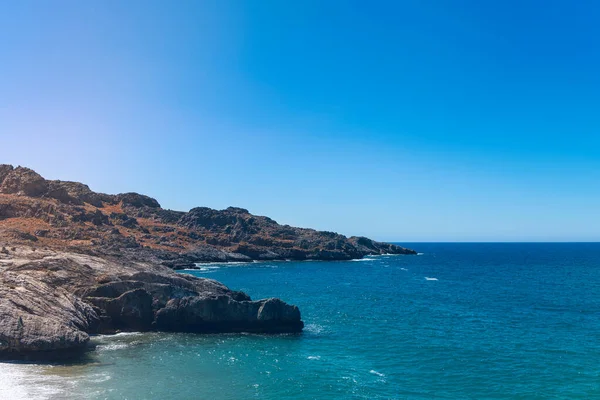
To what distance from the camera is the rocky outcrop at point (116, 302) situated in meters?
42.8

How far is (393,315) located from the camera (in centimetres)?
6650

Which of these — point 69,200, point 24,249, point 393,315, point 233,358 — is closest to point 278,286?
point 393,315

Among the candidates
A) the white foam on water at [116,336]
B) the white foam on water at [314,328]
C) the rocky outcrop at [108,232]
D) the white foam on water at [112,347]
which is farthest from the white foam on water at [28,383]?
the rocky outcrop at [108,232]

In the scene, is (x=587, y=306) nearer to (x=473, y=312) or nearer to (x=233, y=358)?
(x=473, y=312)

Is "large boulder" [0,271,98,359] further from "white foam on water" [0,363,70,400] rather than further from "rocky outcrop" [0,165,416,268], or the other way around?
"rocky outcrop" [0,165,416,268]

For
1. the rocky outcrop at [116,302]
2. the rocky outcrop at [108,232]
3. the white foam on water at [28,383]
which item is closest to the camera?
A: the white foam on water at [28,383]

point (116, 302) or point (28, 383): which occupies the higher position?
point (116, 302)

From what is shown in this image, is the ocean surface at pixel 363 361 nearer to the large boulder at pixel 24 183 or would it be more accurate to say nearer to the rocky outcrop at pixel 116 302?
the rocky outcrop at pixel 116 302

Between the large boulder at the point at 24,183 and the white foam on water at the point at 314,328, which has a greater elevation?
the large boulder at the point at 24,183

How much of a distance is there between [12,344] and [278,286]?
66.1m

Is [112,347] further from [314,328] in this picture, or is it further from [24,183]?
[24,183]

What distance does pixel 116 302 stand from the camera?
5084cm

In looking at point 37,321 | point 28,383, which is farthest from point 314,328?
point 28,383

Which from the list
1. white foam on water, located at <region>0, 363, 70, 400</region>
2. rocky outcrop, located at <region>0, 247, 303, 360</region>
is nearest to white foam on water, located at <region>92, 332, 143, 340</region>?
rocky outcrop, located at <region>0, 247, 303, 360</region>
